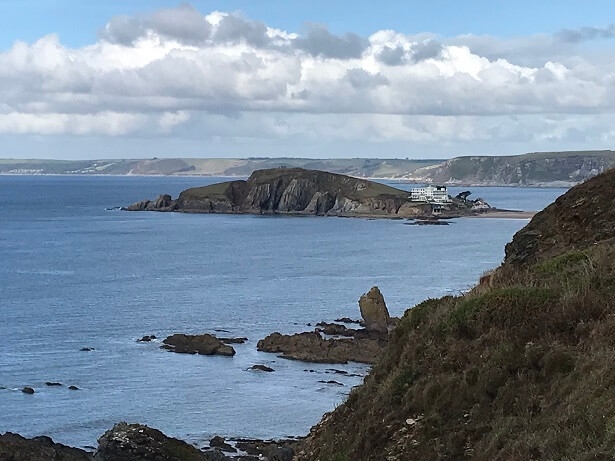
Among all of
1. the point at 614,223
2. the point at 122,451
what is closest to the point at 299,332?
the point at 122,451

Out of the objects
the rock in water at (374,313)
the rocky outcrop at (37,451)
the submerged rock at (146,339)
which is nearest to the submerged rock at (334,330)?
the rock in water at (374,313)

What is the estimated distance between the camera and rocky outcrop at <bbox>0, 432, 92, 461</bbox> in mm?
29656

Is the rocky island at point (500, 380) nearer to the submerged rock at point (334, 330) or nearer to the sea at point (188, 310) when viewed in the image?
the sea at point (188, 310)

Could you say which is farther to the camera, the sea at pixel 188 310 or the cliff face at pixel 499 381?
the sea at pixel 188 310

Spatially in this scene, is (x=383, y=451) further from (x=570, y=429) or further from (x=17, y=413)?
(x=17, y=413)

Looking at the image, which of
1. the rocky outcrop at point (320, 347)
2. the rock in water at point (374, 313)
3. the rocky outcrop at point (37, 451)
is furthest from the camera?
the rock in water at point (374, 313)

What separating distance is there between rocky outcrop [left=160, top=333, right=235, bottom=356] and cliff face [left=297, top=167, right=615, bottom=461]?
41068mm

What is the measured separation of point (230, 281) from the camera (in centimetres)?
9244

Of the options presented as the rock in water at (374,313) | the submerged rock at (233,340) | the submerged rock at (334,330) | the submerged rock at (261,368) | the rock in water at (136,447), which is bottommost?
the submerged rock at (261,368)

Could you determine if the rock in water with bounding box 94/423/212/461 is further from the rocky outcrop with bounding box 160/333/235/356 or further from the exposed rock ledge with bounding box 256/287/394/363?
the rocky outcrop with bounding box 160/333/235/356

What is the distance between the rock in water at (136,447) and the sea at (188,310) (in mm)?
13127

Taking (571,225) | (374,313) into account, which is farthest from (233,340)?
(571,225)

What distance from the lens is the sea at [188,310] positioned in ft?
144

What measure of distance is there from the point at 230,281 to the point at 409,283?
1842cm
